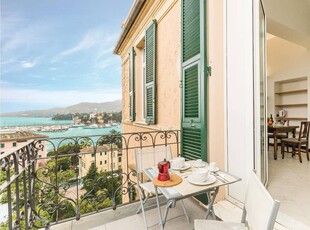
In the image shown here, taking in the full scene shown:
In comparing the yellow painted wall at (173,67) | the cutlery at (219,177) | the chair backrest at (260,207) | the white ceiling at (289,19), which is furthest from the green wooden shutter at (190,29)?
the white ceiling at (289,19)

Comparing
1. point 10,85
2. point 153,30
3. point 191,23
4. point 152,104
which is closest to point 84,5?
point 10,85

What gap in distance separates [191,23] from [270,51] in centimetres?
518

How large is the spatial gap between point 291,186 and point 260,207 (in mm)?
2250

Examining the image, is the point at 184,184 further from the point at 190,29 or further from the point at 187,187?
the point at 190,29

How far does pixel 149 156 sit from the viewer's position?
203 centimetres

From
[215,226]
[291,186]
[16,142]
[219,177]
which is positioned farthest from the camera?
[291,186]

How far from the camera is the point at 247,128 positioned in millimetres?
1928

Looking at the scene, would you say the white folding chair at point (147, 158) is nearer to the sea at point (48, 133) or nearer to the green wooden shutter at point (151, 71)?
the sea at point (48, 133)

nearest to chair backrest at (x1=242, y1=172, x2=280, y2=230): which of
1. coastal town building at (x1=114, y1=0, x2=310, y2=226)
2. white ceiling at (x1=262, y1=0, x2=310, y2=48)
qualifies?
coastal town building at (x1=114, y1=0, x2=310, y2=226)

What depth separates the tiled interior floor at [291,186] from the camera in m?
1.83

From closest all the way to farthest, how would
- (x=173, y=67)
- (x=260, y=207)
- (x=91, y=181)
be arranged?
(x=260, y=207) < (x=91, y=181) < (x=173, y=67)

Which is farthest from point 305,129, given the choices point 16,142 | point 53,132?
point 16,142

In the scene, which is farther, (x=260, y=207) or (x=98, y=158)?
(x=98, y=158)

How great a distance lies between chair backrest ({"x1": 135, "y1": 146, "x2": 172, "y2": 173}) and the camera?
6.43ft
